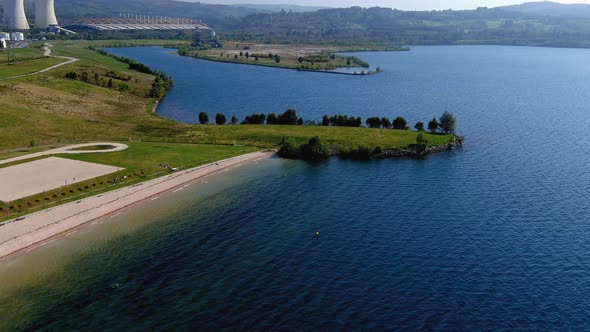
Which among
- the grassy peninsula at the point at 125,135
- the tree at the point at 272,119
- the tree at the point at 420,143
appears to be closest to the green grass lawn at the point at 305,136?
the grassy peninsula at the point at 125,135

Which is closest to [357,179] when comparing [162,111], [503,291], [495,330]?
[503,291]

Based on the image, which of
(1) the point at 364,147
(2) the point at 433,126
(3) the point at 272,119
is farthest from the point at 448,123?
(3) the point at 272,119

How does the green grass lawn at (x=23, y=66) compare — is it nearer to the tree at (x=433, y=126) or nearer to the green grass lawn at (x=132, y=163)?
the green grass lawn at (x=132, y=163)

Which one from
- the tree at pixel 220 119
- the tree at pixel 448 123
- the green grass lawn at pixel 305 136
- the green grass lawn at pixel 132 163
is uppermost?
the tree at pixel 448 123

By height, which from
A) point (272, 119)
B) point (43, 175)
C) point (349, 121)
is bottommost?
point (43, 175)

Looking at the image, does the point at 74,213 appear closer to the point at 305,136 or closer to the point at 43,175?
the point at 43,175

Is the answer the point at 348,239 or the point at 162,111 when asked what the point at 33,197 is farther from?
the point at 162,111
